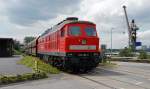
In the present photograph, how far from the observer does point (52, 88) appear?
15.0 m

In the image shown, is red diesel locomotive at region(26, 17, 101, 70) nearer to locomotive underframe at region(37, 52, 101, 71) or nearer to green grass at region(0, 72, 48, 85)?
locomotive underframe at region(37, 52, 101, 71)

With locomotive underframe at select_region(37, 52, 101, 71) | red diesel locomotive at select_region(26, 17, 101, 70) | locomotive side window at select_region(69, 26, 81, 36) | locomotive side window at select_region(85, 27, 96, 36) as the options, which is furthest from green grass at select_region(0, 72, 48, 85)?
locomotive side window at select_region(85, 27, 96, 36)

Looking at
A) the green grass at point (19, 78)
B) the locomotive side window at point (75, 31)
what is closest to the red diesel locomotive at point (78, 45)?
the locomotive side window at point (75, 31)

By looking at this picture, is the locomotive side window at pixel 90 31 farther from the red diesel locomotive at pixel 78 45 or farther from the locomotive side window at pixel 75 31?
the locomotive side window at pixel 75 31

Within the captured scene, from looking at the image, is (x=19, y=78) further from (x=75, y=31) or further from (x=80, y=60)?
(x=75, y=31)

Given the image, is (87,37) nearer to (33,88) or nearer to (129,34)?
(33,88)

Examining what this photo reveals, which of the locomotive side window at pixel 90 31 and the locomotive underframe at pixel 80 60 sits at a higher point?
the locomotive side window at pixel 90 31

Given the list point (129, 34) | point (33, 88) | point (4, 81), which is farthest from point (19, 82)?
point (129, 34)

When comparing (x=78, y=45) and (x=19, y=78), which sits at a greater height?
(x=78, y=45)

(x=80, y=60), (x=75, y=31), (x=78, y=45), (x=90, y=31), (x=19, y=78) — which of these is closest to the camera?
(x=19, y=78)

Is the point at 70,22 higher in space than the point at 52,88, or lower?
higher

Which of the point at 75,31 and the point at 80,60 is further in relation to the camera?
the point at 75,31

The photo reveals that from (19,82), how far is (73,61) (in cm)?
603

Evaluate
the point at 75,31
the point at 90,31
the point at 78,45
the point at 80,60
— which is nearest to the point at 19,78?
the point at 80,60
